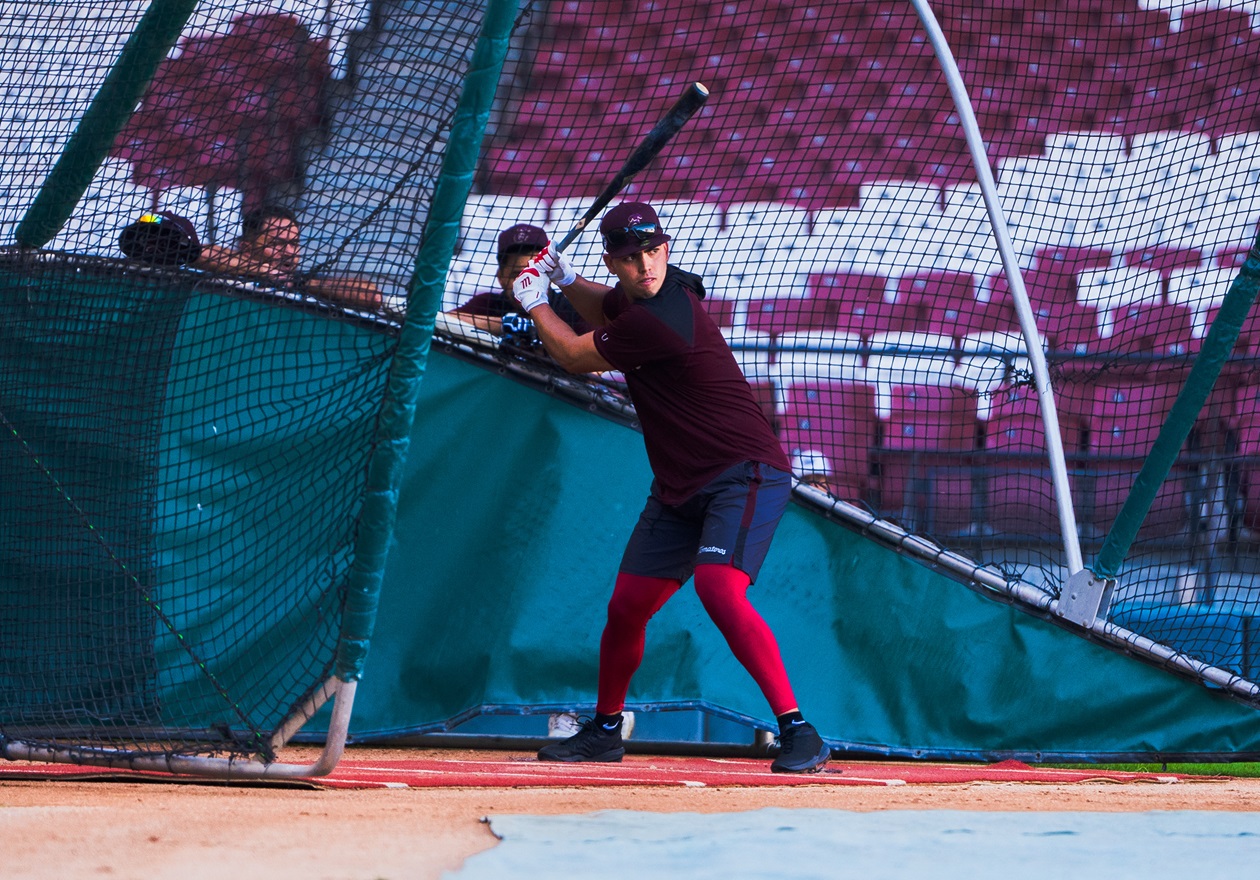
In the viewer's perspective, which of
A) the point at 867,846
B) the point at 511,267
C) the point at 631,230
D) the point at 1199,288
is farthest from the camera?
the point at 1199,288

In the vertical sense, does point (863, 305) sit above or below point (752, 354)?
above

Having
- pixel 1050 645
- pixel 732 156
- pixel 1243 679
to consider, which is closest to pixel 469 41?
pixel 1050 645

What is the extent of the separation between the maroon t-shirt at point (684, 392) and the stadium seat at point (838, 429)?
1.75m

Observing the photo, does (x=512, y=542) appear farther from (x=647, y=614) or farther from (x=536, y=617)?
(x=647, y=614)

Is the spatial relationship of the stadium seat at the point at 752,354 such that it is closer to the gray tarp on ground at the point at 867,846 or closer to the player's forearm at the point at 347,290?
the player's forearm at the point at 347,290

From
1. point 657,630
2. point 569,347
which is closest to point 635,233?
point 569,347

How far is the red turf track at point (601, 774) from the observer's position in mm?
3307

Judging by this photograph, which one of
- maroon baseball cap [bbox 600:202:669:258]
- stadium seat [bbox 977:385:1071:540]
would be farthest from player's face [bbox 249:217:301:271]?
stadium seat [bbox 977:385:1071:540]

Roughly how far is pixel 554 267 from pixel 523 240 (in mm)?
742

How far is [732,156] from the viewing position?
743 cm

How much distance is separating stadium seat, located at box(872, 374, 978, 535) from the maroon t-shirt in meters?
1.75

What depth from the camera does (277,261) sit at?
3867 mm

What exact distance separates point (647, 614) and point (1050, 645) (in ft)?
5.81

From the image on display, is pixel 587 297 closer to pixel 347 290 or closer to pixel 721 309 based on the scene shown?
pixel 347 290
